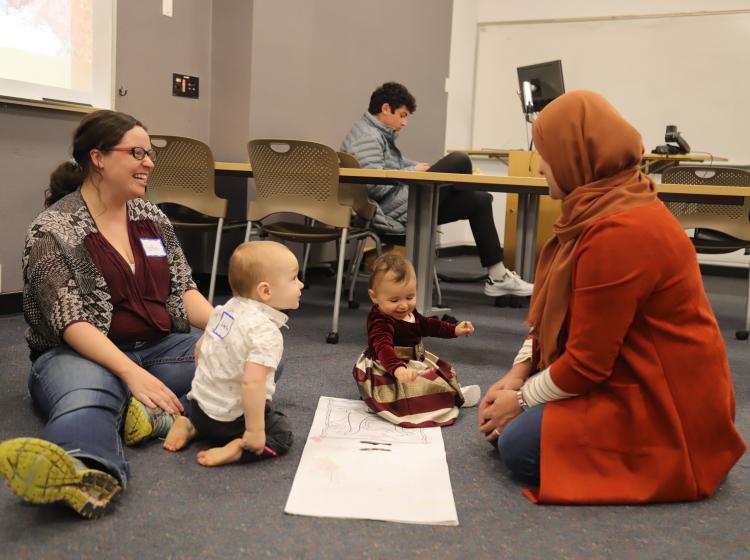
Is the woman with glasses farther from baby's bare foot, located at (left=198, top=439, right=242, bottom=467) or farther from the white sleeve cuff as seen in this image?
the white sleeve cuff

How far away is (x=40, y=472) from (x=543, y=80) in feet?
14.4

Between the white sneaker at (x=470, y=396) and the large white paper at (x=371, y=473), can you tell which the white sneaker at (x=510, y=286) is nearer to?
the white sneaker at (x=470, y=396)

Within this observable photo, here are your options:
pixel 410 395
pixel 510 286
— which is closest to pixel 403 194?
pixel 510 286

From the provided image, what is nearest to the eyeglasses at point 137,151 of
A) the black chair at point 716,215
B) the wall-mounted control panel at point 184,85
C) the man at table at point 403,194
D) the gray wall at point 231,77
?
the gray wall at point 231,77

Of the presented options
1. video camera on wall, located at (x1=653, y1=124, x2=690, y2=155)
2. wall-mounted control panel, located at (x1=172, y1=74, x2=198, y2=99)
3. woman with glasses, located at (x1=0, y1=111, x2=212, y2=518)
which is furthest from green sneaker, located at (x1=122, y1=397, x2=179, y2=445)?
video camera on wall, located at (x1=653, y1=124, x2=690, y2=155)

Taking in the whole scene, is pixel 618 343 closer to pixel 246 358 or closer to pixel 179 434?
pixel 246 358

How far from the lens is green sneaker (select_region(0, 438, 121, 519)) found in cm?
125

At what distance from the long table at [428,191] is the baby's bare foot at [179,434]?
1.54 metres

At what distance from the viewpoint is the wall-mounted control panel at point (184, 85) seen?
4.10 m

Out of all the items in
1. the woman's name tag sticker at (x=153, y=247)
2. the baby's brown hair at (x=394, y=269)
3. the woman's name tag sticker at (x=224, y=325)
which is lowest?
the woman's name tag sticker at (x=224, y=325)

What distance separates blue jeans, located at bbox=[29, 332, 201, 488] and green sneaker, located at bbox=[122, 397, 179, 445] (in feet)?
0.08

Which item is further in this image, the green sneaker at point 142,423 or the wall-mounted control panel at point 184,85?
the wall-mounted control panel at point 184,85

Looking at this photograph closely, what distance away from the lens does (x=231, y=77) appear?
13.9ft

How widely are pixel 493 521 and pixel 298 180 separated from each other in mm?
2112
